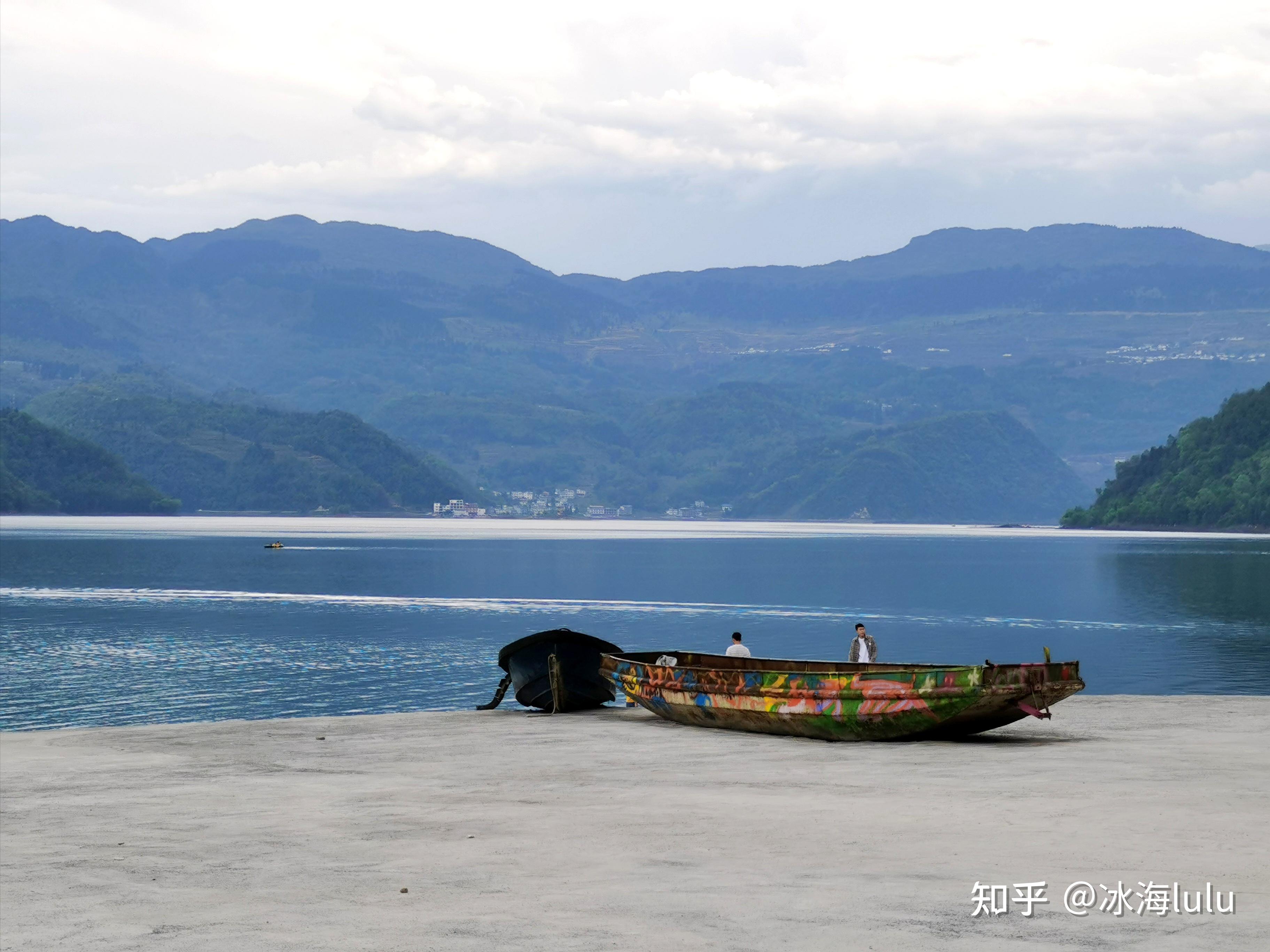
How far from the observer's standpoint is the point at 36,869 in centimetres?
1817

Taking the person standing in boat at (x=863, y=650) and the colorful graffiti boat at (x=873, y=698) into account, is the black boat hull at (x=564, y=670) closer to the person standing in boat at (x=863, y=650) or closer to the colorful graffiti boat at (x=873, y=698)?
the colorful graffiti boat at (x=873, y=698)

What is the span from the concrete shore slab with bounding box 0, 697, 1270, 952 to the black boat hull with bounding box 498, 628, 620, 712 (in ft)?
28.4

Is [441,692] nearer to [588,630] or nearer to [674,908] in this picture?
[588,630]

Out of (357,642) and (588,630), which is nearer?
(357,642)

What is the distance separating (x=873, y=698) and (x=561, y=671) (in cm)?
1289

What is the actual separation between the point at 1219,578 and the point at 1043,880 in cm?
13906

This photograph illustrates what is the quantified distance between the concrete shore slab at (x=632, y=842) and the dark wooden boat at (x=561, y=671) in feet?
28.0

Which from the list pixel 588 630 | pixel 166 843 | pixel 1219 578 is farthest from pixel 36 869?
pixel 1219 578


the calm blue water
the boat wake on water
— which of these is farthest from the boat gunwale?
the boat wake on water

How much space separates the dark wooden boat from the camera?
136 ft

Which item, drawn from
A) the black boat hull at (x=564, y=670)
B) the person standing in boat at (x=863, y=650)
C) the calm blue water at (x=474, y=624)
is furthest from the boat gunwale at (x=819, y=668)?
the calm blue water at (x=474, y=624)

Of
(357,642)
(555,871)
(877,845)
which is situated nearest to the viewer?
(555,871)

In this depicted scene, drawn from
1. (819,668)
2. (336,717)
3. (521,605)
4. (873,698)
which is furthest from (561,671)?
(521,605)

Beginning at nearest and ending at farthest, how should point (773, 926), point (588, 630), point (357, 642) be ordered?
point (773, 926) < point (357, 642) < point (588, 630)
